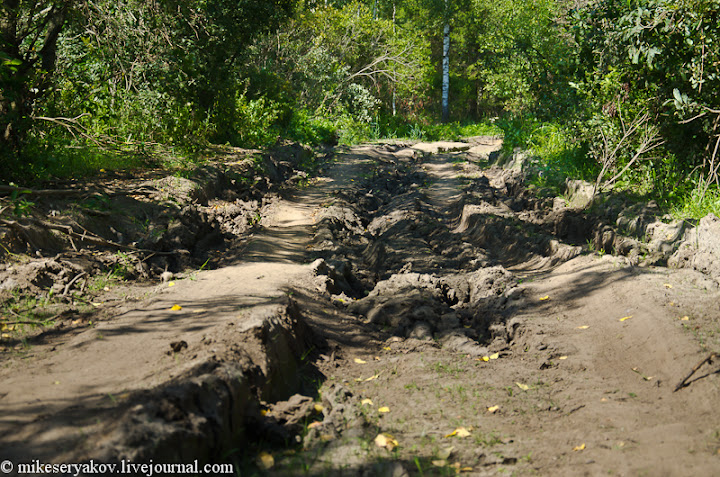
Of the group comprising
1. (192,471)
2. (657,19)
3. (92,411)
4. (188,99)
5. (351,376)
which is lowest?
(351,376)

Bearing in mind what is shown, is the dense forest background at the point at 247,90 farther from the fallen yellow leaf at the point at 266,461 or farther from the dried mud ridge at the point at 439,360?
the fallen yellow leaf at the point at 266,461

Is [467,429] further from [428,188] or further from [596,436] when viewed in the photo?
[428,188]

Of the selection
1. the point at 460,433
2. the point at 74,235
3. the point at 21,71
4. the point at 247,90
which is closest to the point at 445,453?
the point at 460,433

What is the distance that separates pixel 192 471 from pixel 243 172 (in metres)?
10.5

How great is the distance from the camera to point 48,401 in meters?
3.28

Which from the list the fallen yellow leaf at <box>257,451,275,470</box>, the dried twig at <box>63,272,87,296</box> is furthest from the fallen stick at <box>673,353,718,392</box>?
the dried twig at <box>63,272,87,296</box>

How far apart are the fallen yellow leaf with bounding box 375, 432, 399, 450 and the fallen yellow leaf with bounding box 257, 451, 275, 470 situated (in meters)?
0.65

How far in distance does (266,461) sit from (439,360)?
2224mm

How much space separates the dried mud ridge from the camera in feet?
10.6

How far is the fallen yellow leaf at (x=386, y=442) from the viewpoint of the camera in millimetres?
3502

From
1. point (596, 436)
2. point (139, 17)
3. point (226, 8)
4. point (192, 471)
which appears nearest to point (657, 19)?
point (596, 436)

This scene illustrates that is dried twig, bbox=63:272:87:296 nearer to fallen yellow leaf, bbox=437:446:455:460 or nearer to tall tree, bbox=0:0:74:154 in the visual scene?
tall tree, bbox=0:0:74:154

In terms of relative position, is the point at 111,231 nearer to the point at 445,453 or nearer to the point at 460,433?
the point at 460,433

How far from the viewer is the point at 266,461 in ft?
10.8
